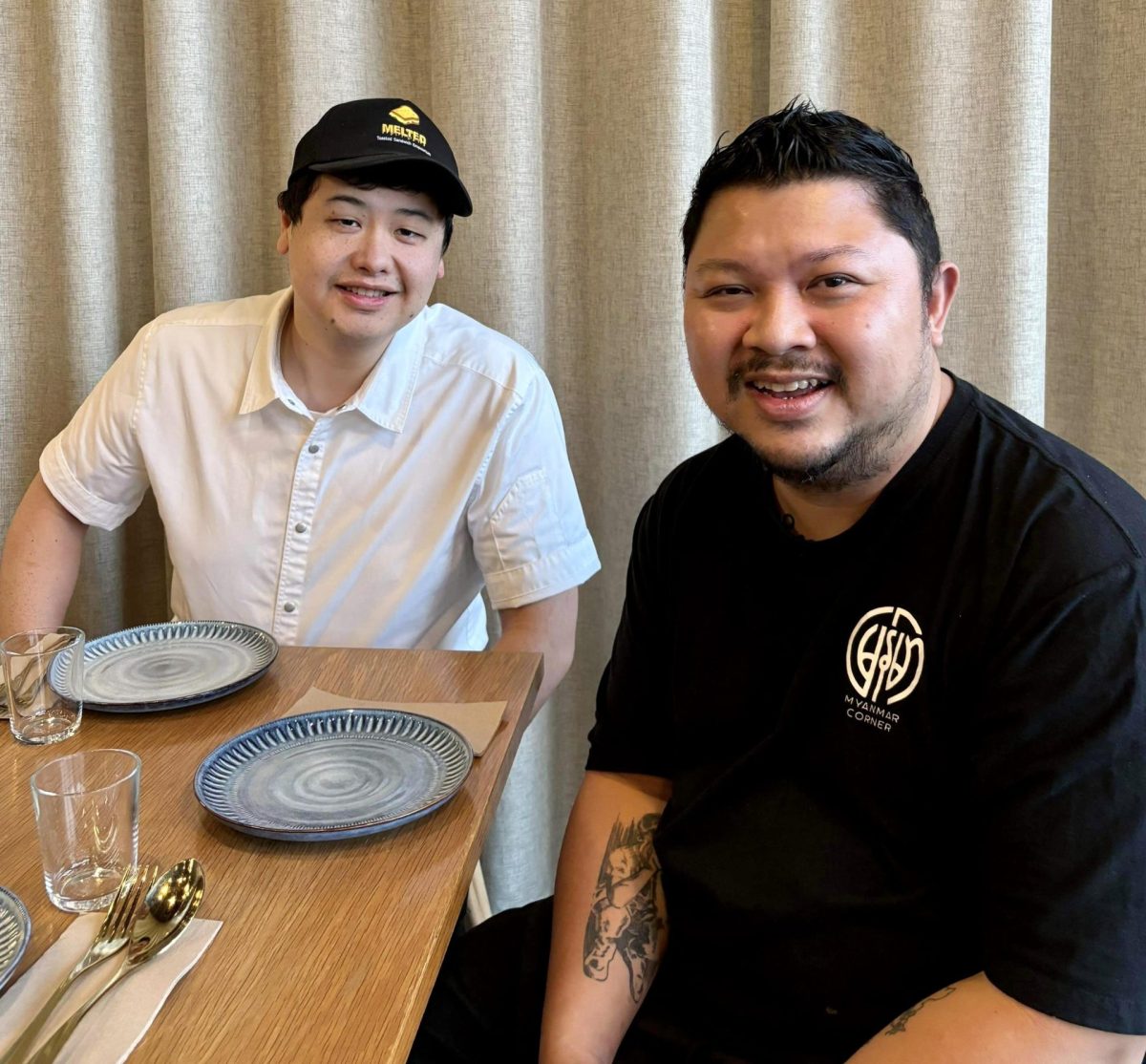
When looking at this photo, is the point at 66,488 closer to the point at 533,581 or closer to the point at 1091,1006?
the point at 533,581

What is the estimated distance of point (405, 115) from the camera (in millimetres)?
1501

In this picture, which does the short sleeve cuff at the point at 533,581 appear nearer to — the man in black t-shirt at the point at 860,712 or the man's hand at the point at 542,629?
the man's hand at the point at 542,629

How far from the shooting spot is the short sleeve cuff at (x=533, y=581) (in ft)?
5.15

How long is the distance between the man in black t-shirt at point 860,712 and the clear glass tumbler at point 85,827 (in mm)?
418

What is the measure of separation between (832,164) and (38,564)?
1.25 m

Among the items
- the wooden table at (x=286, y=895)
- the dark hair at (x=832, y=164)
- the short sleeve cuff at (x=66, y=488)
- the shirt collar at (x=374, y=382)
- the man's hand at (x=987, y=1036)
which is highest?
the dark hair at (x=832, y=164)

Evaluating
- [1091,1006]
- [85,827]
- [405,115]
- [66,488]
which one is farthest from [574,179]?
[1091,1006]

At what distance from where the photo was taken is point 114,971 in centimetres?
74

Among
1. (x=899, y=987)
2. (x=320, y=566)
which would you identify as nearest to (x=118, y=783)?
(x=899, y=987)

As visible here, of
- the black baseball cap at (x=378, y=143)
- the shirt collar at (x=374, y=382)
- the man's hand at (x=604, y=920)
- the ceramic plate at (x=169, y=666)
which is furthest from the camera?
the shirt collar at (x=374, y=382)

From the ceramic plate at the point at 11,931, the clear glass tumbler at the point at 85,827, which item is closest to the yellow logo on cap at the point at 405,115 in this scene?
the clear glass tumbler at the point at 85,827

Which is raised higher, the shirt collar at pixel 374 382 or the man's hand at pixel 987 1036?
the shirt collar at pixel 374 382

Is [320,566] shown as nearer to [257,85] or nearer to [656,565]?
[656,565]

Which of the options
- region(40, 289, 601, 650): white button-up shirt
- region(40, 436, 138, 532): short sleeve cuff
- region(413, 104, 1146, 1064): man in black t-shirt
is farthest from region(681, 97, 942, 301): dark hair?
region(40, 436, 138, 532): short sleeve cuff
